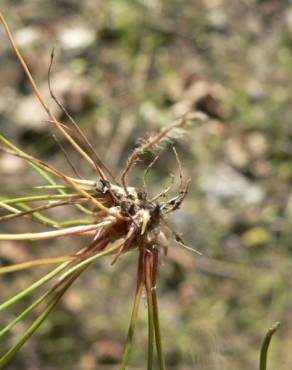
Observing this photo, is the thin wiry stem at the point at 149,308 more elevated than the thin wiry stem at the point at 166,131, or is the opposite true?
the thin wiry stem at the point at 166,131

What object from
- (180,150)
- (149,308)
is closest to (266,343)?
(149,308)

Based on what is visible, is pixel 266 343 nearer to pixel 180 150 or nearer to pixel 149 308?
pixel 149 308

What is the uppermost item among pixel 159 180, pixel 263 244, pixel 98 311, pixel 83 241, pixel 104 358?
pixel 159 180

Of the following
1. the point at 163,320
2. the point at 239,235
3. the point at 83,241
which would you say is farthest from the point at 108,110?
the point at 163,320

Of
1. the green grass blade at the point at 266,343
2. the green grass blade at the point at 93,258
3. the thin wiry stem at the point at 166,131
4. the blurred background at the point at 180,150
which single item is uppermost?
the blurred background at the point at 180,150

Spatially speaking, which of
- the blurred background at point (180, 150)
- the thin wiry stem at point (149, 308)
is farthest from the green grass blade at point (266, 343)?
the blurred background at point (180, 150)

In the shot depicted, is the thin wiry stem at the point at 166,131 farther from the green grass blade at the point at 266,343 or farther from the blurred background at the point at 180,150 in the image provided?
the blurred background at the point at 180,150

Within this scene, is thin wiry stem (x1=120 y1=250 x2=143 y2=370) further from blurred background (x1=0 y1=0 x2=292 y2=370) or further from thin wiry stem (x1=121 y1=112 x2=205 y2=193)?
blurred background (x1=0 y1=0 x2=292 y2=370)

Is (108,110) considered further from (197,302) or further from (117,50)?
(197,302)
